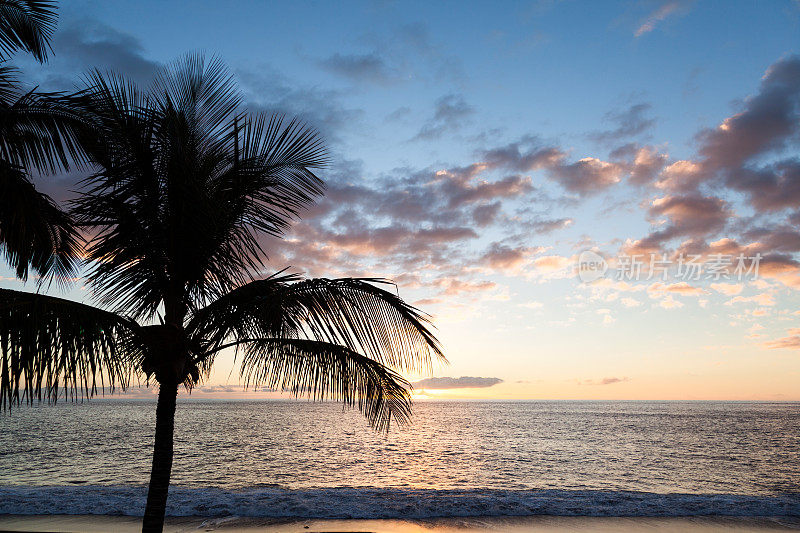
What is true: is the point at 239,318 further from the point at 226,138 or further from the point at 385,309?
the point at 226,138

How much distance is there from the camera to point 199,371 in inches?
270

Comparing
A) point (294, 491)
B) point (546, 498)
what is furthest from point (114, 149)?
point (546, 498)

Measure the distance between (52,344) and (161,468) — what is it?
2.47m

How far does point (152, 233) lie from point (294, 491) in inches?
636

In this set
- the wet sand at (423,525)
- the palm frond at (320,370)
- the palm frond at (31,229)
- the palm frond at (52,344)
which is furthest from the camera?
the wet sand at (423,525)

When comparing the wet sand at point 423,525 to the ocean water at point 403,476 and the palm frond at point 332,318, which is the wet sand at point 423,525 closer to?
the ocean water at point 403,476

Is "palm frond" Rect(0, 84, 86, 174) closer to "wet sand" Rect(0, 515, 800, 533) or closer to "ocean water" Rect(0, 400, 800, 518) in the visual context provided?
"wet sand" Rect(0, 515, 800, 533)

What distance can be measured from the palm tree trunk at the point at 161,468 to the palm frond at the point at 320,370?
3.16 feet

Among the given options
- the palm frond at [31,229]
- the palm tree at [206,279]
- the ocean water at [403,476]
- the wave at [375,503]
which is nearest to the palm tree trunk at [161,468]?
the palm tree at [206,279]

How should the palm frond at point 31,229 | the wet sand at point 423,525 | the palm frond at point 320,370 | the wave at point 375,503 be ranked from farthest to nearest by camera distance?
the wave at point 375,503, the wet sand at point 423,525, the palm frond at point 320,370, the palm frond at point 31,229

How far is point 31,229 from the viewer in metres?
5.82

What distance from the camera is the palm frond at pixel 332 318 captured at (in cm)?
579

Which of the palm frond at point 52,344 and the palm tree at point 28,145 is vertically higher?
the palm tree at point 28,145

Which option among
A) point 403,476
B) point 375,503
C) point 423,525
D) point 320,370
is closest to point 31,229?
point 320,370
